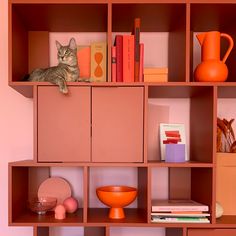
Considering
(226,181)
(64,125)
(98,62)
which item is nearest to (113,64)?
(98,62)

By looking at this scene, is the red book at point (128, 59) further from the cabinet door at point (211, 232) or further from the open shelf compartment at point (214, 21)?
the cabinet door at point (211, 232)

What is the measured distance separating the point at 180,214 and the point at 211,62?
715 mm

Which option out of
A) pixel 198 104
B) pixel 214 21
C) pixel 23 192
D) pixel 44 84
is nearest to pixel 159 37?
pixel 214 21

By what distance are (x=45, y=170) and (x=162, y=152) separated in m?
0.66

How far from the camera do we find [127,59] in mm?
1484

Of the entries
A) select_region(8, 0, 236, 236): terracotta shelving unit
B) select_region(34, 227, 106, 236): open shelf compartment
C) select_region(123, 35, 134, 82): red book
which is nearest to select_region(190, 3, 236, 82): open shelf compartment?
select_region(8, 0, 236, 236): terracotta shelving unit

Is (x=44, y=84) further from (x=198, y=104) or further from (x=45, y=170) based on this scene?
(x=198, y=104)

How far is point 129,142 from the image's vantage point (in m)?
1.49

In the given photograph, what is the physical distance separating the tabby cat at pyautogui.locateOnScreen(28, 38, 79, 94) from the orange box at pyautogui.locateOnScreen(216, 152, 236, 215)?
830 millimetres

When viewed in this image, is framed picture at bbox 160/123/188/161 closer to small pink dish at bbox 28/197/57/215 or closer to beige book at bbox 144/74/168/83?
beige book at bbox 144/74/168/83

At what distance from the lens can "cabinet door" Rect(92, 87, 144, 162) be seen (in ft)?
4.88

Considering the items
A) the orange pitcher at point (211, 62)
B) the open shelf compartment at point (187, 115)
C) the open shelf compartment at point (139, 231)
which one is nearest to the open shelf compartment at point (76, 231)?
the open shelf compartment at point (139, 231)

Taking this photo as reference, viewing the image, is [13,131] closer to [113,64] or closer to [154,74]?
[113,64]

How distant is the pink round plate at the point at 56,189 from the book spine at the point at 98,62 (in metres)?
0.64
